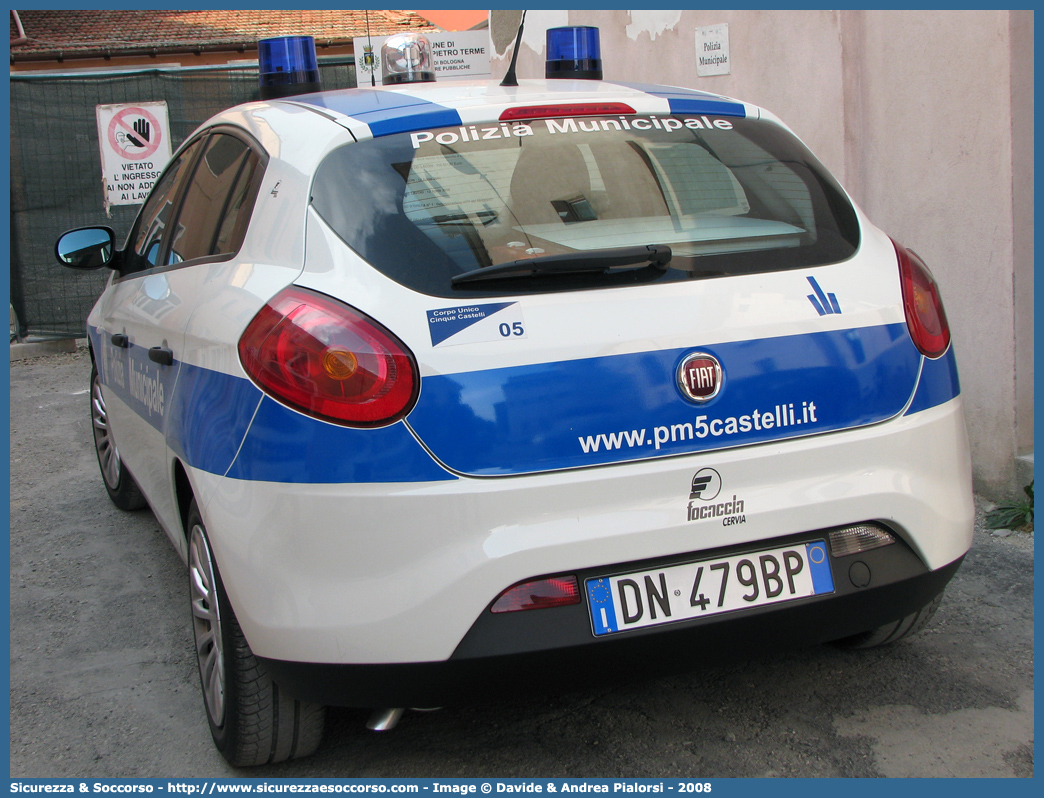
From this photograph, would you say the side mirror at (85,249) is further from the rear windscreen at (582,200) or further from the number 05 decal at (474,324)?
the number 05 decal at (474,324)

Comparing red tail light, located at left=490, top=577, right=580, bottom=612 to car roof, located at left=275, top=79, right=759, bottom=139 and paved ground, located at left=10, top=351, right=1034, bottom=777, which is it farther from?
car roof, located at left=275, top=79, right=759, bottom=139

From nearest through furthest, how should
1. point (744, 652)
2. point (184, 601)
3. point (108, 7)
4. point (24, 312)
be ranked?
point (744, 652) → point (184, 601) → point (24, 312) → point (108, 7)

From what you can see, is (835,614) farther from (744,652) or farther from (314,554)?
(314,554)

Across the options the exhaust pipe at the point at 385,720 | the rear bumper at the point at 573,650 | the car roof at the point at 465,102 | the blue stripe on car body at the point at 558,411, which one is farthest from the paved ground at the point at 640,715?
the car roof at the point at 465,102

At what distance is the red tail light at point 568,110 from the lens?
256cm

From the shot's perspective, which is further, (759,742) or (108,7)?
(108,7)

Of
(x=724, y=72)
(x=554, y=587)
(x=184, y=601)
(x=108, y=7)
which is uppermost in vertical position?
(x=108, y=7)

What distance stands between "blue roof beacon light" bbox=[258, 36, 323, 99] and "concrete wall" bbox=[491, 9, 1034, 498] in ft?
8.59

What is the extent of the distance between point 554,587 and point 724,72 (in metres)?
4.90

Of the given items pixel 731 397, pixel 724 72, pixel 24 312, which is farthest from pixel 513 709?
pixel 24 312

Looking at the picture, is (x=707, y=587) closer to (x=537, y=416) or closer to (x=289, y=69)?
(x=537, y=416)

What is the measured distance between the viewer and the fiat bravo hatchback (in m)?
2.07

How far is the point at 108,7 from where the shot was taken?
91.9 feet

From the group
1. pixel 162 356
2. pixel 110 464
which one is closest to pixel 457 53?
pixel 110 464
